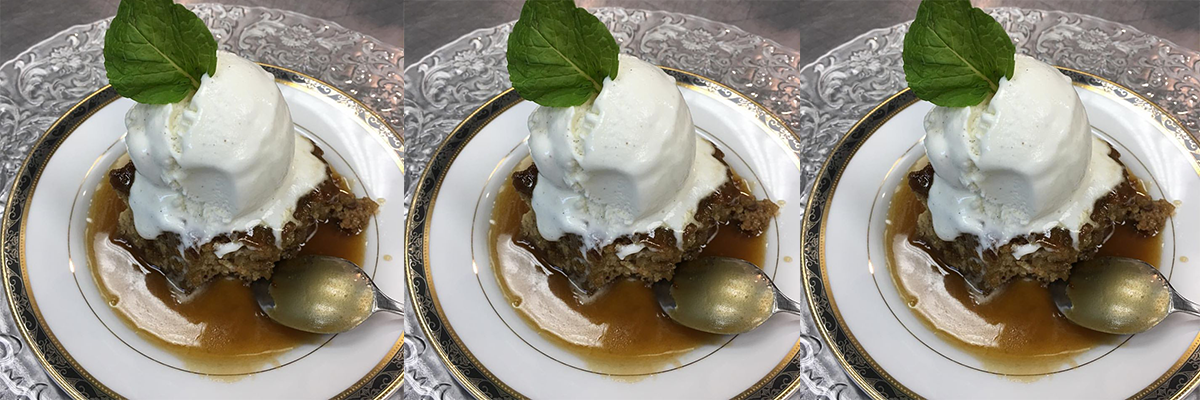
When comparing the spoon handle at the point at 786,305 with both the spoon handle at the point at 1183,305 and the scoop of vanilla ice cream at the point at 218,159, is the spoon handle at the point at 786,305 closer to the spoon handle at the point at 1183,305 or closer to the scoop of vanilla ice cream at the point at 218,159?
the spoon handle at the point at 1183,305

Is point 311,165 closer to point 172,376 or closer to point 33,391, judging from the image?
point 172,376

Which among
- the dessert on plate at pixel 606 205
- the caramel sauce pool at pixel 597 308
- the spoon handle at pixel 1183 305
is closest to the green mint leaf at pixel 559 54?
the dessert on plate at pixel 606 205

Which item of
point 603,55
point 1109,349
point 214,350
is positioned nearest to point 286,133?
point 214,350

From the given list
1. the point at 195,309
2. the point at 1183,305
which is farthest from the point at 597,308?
the point at 1183,305

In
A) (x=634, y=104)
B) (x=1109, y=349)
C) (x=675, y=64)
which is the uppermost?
(x=634, y=104)

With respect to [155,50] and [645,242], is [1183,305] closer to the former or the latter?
[645,242]
